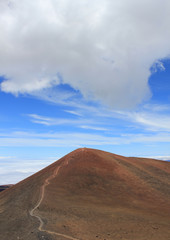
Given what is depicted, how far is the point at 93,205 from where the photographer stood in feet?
88.6

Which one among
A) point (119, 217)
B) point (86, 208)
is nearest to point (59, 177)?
point (86, 208)

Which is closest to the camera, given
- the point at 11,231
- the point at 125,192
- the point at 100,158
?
the point at 11,231

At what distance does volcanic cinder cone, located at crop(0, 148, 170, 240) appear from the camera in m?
18.5

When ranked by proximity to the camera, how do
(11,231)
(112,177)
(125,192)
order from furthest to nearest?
1. (112,177)
2. (125,192)
3. (11,231)

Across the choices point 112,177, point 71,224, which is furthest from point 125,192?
point 71,224

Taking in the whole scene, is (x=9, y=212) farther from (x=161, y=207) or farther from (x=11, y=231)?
(x=161, y=207)

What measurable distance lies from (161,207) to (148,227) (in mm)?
8291

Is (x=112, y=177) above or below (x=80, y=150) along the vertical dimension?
below

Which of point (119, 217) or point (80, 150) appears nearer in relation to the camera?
point (119, 217)

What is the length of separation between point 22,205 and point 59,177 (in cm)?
960

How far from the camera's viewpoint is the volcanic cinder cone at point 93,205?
728 inches

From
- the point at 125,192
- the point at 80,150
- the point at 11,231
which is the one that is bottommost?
the point at 11,231

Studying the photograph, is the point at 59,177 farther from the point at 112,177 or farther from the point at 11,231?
the point at 11,231

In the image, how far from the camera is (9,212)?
2680 centimetres
